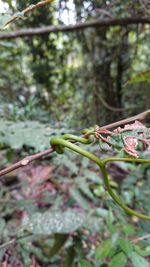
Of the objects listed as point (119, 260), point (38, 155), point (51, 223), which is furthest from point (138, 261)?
point (38, 155)

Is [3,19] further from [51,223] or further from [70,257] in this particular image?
[70,257]

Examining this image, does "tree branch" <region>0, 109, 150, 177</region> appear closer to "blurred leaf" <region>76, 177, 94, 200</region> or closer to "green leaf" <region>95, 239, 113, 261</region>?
"green leaf" <region>95, 239, 113, 261</region>

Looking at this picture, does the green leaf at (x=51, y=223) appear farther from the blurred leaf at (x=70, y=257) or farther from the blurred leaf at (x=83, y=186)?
the blurred leaf at (x=83, y=186)

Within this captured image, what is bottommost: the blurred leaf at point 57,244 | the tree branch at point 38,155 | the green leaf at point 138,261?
the blurred leaf at point 57,244

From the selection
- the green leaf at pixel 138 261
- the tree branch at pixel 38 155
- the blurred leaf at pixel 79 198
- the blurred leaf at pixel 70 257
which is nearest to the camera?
the tree branch at pixel 38 155

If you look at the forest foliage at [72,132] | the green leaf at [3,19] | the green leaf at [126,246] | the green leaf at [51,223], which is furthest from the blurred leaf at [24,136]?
the green leaf at [3,19]

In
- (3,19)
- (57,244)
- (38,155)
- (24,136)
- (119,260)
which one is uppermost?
(3,19)

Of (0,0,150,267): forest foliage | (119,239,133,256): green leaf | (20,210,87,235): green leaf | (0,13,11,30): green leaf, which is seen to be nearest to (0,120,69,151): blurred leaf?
(0,0,150,267): forest foliage

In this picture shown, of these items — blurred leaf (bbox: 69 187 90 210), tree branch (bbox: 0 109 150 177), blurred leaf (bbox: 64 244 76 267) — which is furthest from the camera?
blurred leaf (bbox: 69 187 90 210)

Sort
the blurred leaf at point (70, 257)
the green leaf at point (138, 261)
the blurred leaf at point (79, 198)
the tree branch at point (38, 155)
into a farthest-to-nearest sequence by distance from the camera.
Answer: the blurred leaf at point (79, 198)
the blurred leaf at point (70, 257)
the green leaf at point (138, 261)
the tree branch at point (38, 155)

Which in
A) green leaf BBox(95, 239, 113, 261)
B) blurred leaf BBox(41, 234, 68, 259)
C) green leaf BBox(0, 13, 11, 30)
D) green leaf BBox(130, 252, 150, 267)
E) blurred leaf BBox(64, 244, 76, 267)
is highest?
green leaf BBox(0, 13, 11, 30)
